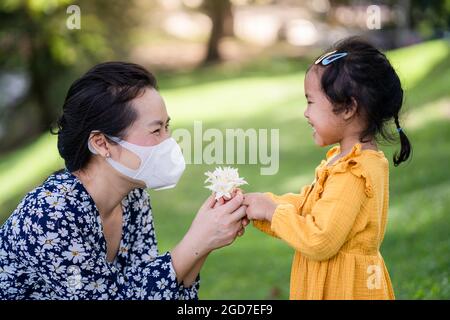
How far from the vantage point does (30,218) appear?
324 cm

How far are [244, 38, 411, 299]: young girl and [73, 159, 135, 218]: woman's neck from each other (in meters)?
0.66

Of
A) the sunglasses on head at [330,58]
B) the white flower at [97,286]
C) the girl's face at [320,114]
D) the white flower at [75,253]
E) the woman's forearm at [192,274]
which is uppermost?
the sunglasses on head at [330,58]

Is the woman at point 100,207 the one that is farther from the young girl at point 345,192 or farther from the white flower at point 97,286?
the young girl at point 345,192

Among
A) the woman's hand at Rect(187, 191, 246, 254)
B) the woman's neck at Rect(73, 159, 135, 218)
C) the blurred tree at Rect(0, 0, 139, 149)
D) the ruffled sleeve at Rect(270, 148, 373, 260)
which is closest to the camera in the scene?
the ruffled sleeve at Rect(270, 148, 373, 260)

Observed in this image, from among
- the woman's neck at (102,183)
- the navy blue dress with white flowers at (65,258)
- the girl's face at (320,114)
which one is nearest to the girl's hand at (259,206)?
the girl's face at (320,114)

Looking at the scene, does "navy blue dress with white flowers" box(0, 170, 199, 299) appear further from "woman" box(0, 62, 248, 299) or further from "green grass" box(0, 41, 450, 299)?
"green grass" box(0, 41, 450, 299)

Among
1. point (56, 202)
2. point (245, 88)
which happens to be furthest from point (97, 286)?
point (245, 88)

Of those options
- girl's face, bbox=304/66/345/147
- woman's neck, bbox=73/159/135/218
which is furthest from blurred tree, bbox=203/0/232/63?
girl's face, bbox=304/66/345/147

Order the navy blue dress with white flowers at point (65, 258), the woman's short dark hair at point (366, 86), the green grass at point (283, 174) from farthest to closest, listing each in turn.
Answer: the green grass at point (283, 174)
the navy blue dress with white flowers at point (65, 258)
the woman's short dark hair at point (366, 86)

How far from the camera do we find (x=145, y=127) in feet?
11.2

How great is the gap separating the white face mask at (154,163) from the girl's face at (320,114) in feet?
2.19

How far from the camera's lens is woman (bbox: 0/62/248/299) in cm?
326

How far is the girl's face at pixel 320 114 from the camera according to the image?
124 inches
